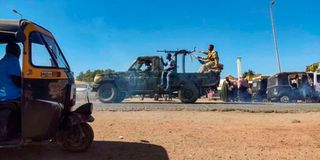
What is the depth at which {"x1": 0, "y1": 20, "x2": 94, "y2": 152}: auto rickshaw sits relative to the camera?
638 cm

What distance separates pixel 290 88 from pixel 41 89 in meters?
22.5

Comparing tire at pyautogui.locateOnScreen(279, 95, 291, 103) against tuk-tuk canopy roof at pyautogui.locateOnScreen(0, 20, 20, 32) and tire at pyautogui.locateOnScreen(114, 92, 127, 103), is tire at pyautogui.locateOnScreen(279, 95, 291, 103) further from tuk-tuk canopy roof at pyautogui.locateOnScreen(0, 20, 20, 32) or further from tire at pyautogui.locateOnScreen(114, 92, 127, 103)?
tuk-tuk canopy roof at pyautogui.locateOnScreen(0, 20, 20, 32)

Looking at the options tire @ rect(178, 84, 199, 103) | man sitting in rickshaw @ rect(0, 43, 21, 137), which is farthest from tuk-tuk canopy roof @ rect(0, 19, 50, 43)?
tire @ rect(178, 84, 199, 103)

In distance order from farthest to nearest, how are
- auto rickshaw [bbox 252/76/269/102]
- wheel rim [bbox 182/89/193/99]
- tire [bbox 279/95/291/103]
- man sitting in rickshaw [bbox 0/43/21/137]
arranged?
auto rickshaw [bbox 252/76/269/102] → tire [bbox 279/95/291/103] → wheel rim [bbox 182/89/193/99] → man sitting in rickshaw [bbox 0/43/21/137]

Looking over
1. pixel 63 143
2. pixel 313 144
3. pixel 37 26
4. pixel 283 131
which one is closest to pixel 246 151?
pixel 313 144

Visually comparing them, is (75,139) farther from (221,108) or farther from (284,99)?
(284,99)

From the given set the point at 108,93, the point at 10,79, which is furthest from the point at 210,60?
the point at 10,79

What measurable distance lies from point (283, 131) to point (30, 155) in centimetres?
548

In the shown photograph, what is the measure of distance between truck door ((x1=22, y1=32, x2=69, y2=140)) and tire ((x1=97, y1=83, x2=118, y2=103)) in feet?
48.4

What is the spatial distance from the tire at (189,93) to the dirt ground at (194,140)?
29.7ft

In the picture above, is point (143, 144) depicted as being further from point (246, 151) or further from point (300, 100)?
point (300, 100)

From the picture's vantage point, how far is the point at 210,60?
73.1 feet

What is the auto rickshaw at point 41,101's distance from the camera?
6.38m

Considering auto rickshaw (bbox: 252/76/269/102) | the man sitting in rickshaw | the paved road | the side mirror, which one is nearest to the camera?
the side mirror
